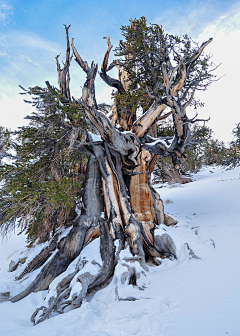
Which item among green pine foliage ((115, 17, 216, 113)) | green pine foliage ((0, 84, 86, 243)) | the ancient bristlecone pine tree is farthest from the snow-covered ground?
green pine foliage ((115, 17, 216, 113))

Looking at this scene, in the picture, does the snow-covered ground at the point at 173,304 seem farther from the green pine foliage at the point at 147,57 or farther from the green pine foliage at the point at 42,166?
the green pine foliage at the point at 147,57

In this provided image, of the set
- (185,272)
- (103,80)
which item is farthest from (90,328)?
(103,80)

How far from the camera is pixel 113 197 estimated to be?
4.83 metres

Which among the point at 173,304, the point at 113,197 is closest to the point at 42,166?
the point at 113,197

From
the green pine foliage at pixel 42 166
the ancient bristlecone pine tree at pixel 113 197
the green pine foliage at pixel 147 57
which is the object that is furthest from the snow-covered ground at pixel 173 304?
the green pine foliage at pixel 147 57

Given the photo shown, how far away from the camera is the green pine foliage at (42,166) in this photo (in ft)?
13.1

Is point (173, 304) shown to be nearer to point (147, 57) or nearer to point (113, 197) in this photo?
point (113, 197)

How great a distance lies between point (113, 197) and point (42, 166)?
2.09 m

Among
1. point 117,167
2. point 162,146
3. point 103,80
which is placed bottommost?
point 117,167

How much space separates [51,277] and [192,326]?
2803 mm

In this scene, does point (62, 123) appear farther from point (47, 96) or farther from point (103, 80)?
point (103, 80)

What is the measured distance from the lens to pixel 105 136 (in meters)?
4.60

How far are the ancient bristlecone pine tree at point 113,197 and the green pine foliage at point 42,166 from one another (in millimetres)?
320

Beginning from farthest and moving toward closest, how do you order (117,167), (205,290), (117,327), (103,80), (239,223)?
(103,80)
(117,167)
(239,223)
(205,290)
(117,327)
